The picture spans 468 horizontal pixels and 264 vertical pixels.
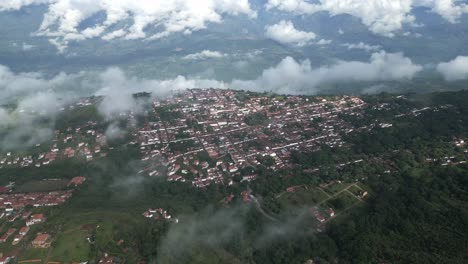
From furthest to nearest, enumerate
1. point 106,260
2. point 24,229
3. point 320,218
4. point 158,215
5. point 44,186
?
point 44,186 < point 158,215 < point 320,218 < point 24,229 < point 106,260

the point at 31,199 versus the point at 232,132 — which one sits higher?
the point at 232,132

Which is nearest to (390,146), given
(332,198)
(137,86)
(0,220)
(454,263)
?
(332,198)

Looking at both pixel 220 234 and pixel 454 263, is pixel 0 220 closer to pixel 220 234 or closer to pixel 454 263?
pixel 220 234

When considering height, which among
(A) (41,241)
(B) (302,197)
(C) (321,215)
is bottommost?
(A) (41,241)

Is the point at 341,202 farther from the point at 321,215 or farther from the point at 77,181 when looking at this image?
the point at 77,181

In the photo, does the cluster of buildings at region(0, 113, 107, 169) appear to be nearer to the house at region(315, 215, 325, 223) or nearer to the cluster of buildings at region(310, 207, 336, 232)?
the cluster of buildings at region(310, 207, 336, 232)

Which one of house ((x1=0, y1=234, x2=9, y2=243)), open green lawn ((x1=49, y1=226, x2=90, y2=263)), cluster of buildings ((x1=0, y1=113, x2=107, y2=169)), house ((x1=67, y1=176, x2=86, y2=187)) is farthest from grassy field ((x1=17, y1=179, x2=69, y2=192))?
open green lawn ((x1=49, y1=226, x2=90, y2=263))

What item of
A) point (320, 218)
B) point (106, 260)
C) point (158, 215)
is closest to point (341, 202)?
point (320, 218)
